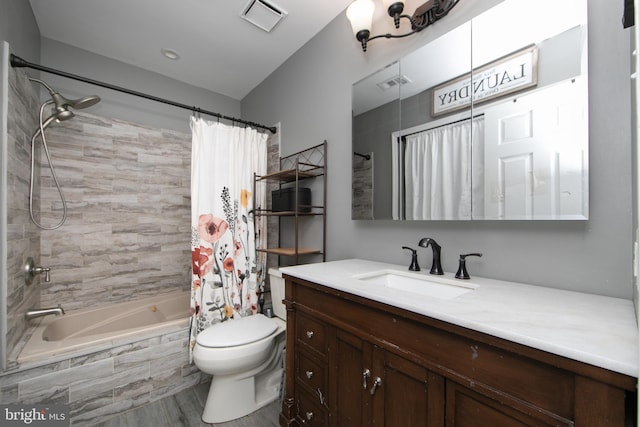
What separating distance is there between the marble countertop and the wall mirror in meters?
0.28

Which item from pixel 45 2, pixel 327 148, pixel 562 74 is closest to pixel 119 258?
pixel 45 2

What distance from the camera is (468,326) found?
0.65 metres

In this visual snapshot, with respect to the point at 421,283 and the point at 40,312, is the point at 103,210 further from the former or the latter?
the point at 421,283

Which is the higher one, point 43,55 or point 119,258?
point 43,55

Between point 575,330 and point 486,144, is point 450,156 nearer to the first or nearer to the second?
point 486,144

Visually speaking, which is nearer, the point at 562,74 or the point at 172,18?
the point at 562,74

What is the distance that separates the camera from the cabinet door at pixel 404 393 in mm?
741

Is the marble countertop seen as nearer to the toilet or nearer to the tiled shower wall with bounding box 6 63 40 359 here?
the toilet

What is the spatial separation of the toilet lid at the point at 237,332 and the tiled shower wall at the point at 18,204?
3.18ft

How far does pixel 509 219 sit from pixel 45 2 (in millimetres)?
3002

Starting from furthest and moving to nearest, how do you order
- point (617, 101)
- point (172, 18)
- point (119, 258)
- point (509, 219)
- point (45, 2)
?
point (119, 258) → point (172, 18) → point (45, 2) → point (509, 219) → point (617, 101)

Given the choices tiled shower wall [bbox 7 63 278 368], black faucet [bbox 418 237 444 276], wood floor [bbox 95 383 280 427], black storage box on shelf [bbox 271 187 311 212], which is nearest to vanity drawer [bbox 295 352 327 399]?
wood floor [bbox 95 383 280 427]

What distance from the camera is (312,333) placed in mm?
1180

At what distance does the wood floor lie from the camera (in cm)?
150
